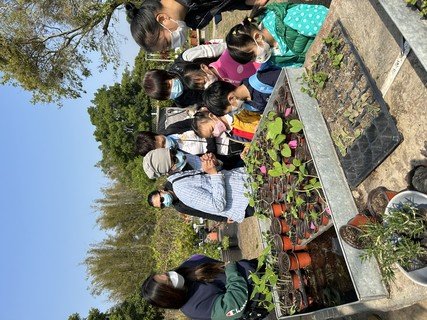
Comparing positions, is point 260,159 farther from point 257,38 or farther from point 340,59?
point 340,59

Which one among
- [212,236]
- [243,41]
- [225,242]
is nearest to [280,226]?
[243,41]

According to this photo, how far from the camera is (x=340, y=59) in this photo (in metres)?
2.46

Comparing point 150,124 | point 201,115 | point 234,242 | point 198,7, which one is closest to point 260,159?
point 201,115

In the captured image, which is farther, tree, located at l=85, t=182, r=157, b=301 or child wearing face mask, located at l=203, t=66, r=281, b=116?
tree, located at l=85, t=182, r=157, b=301

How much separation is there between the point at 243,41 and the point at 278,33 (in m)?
0.30

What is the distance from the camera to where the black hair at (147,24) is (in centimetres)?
298

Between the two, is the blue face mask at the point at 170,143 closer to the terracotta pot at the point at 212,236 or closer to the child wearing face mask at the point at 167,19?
the child wearing face mask at the point at 167,19

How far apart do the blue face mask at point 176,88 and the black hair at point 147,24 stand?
3.40 ft

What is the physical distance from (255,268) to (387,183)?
6.28 feet

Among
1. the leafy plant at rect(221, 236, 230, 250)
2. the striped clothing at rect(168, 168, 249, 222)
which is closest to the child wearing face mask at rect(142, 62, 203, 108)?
the striped clothing at rect(168, 168, 249, 222)

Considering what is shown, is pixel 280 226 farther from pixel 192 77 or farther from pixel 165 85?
pixel 165 85

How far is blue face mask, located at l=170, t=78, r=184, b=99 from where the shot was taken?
420 centimetres

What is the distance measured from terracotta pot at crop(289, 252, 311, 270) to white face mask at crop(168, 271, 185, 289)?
3.29 ft

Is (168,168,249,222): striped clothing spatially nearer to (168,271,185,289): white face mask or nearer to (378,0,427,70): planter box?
(168,271,185,289): white face mask
